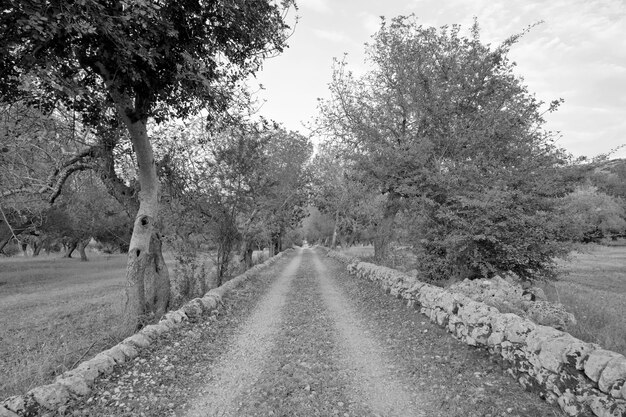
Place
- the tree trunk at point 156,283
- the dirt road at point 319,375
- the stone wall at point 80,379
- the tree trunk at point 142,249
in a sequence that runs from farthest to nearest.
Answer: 1. the tree trunk at point 156,283
2. the tree trunk at point 142,249
3. the dirt road at point 319,375
4. the stone wall at point 80,379

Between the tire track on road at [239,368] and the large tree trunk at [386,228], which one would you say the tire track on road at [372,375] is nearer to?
the tire track on road at [239,368]

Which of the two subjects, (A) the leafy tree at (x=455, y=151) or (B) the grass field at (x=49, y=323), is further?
A: (A) the leafy tree at (x=455, y=151)

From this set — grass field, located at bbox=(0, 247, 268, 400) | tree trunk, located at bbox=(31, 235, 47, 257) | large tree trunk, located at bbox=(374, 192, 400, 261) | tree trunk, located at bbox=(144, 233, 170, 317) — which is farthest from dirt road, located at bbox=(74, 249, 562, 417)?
tree trunk, located at bbox=(31, 235, 47, 257)

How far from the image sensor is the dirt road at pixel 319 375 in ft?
15.3

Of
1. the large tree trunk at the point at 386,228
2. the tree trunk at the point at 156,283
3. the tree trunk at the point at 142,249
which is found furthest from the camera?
the large tree trunk at the point at 386,228

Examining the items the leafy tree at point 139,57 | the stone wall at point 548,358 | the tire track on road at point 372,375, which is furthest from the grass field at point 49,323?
the stone wall at point 548,358

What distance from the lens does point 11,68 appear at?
594 centimetres

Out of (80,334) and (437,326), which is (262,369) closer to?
(437,326)

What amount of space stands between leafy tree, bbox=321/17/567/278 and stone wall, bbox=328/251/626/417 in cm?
283

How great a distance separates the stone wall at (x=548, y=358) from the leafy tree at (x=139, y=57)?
21.2 feet

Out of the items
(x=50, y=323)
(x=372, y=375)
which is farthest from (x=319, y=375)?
(x=50, y=323)

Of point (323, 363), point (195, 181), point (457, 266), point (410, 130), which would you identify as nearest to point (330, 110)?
point (410, 130)

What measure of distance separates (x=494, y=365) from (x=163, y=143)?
12.1 metres

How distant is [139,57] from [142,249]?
4947 mm
